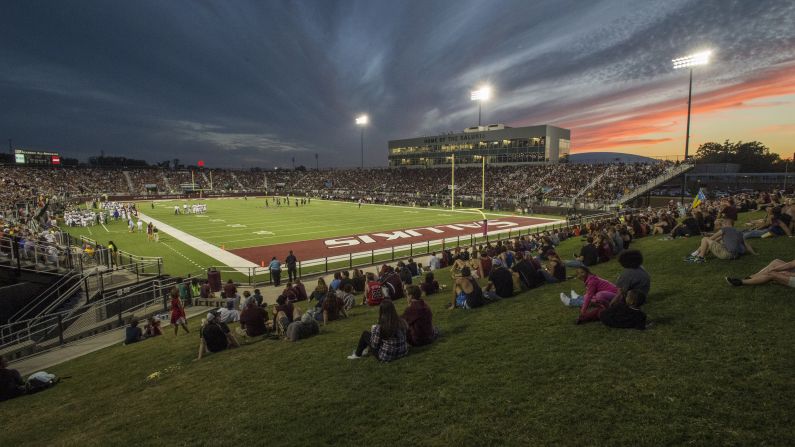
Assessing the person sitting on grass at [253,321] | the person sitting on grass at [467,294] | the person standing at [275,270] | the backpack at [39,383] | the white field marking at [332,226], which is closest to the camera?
the backpack at [39,383]

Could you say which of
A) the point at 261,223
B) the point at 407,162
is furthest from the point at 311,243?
the point at 407,162

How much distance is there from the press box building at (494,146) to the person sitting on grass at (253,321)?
6806 centimetres

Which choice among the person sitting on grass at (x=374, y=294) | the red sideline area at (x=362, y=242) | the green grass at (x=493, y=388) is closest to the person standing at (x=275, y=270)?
the red sideline area at (x=362, y=242)

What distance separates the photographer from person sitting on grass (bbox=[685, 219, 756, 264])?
29.8 feet

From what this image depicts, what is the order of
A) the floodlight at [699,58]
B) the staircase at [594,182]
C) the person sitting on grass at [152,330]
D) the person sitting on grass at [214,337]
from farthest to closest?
1. the staircase at [594,182]
2. the floodlight at [699,58]
3. the person sitting on grass at [152,330]
4. the person sitting on grass at [214,337]

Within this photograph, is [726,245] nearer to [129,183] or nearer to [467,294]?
[467,294]

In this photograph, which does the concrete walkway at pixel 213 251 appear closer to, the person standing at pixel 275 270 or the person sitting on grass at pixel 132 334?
the person standing at pixel 275 270

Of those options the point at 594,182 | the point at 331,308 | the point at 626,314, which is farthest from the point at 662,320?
the point at 594,182

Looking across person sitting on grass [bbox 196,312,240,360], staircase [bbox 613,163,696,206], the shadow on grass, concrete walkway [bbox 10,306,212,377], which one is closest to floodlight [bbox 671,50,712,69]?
staircase [bbox 613,163,696,206]

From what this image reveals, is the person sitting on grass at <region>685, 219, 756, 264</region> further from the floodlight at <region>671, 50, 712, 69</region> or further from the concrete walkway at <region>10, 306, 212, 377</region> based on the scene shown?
the floodlight at <region>671, 50, 712, 69</region>

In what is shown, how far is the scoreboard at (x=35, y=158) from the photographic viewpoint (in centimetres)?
8881

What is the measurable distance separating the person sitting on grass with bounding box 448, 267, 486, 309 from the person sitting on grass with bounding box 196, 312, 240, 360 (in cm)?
512

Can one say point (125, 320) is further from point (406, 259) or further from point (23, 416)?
point (406, 259)

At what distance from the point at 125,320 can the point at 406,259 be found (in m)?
13.6
